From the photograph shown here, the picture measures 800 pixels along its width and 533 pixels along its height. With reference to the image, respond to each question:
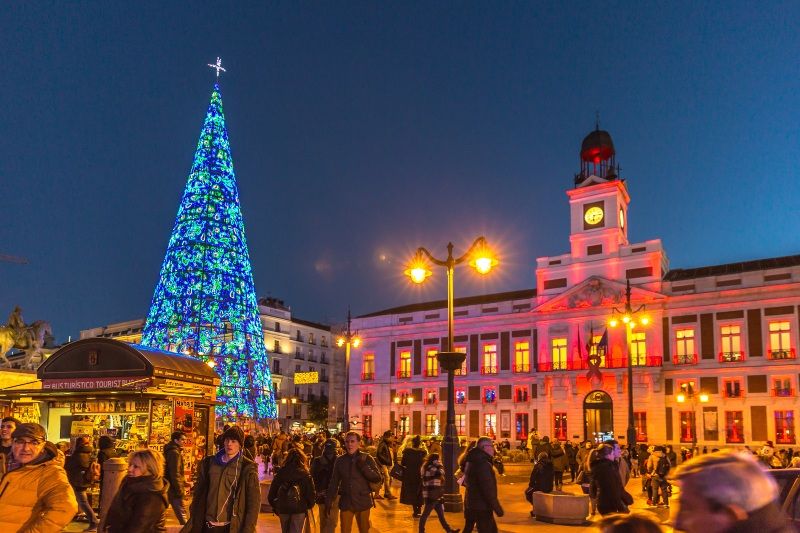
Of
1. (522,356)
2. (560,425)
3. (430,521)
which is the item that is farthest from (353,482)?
(522,356)

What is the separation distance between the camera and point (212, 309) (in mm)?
28047

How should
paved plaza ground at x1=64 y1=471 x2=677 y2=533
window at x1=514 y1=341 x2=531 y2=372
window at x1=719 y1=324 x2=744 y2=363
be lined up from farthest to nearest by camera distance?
window at x1=514 y1=341 x2=531 y2=372 → window at x1=719 y1=324 x2=744 y2=363 → paved plaza ground at x1=64 y1=471 x2=677 y2=533

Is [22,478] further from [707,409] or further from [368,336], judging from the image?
[368,336]

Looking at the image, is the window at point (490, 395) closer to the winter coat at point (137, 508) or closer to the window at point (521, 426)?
the window at point (521, 426)

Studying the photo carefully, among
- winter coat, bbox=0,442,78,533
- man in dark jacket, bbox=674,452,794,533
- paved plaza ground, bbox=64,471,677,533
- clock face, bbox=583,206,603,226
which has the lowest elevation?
paved plaza ground, bbox=64,471,677,533

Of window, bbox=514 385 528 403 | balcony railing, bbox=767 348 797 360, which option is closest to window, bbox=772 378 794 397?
balcony railing, bbox=767 348 797 360

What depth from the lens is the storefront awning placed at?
46.9 feet

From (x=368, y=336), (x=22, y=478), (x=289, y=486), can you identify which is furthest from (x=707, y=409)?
(x=22, y=478)

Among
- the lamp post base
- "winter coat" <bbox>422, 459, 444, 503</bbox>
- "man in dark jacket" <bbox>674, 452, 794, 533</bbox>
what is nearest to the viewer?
"man in dark jacket" <bbox>674, 452, 794, 533</bbox>

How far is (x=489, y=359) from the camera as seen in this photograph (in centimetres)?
5412

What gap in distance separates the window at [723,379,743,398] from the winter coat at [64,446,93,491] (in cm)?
4091

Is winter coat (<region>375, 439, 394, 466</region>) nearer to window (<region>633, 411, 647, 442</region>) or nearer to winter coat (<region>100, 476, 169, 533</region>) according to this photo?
winter coat (<region>100, 476, 169, 533</region>)

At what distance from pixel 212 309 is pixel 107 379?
13.7m

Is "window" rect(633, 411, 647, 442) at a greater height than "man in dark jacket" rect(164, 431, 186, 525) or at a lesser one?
lesser
